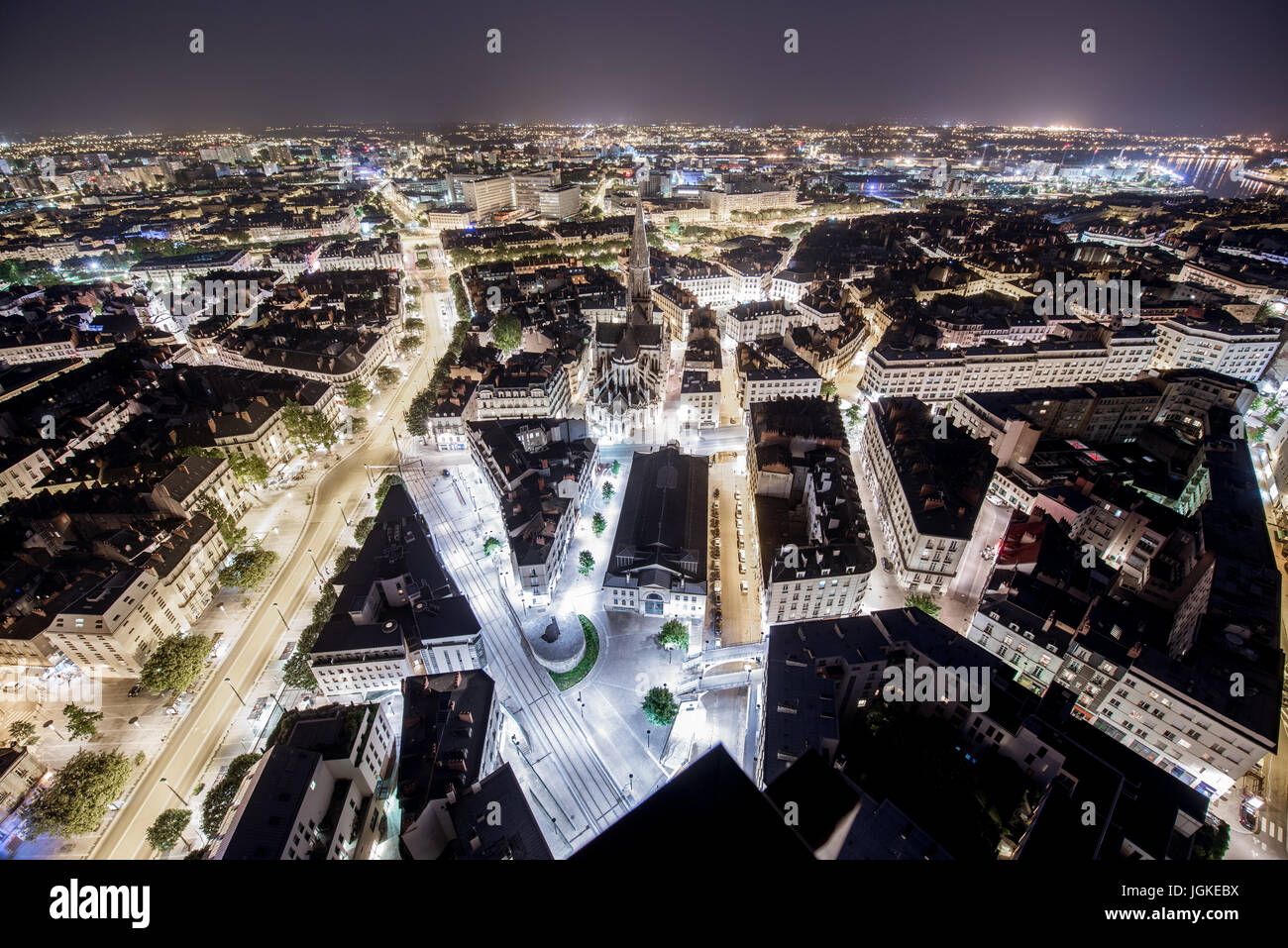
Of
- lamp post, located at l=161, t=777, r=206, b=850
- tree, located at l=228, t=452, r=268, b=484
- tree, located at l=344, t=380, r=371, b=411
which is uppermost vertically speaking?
tree, located at l=344, t=380, r=371, b=411

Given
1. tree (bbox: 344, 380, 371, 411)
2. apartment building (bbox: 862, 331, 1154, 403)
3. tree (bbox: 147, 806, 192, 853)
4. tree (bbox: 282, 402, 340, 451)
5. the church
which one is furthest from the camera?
apartment building (bbox: 862, 331, 1154, 403)

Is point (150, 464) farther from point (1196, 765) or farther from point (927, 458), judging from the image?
point (1196, 765)

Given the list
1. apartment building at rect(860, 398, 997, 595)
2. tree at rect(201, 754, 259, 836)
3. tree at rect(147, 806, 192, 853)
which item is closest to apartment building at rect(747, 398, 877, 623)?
apartment building at rect(860, 398, 997, 595)

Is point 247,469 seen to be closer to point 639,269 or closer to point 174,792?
point 174,792

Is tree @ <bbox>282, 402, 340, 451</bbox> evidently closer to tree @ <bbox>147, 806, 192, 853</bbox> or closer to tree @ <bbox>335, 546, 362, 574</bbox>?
tree @ <bbox>335, 546, 362, 574</bbox>

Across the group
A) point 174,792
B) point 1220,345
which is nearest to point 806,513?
point 174,792

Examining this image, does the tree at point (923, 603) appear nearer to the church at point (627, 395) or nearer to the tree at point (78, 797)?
the church at point (627, 395)
